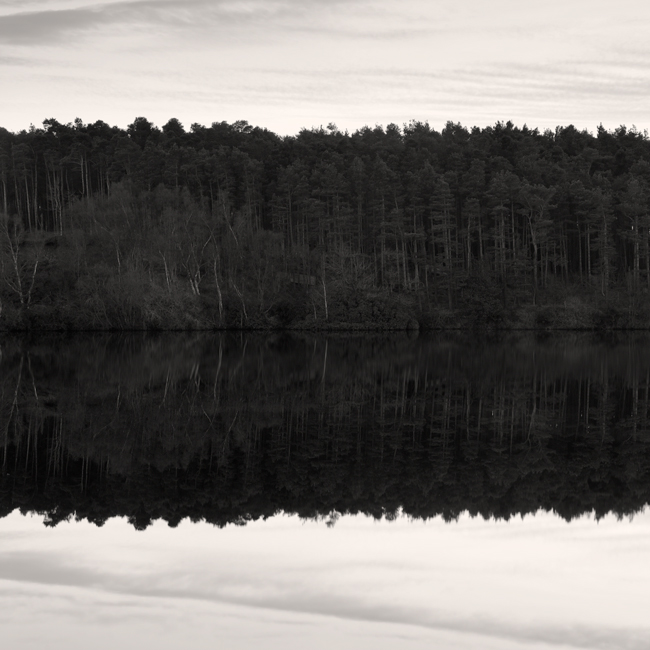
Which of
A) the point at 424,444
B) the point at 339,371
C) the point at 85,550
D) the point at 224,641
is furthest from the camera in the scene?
the point at 339,371

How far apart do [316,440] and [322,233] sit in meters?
76.2

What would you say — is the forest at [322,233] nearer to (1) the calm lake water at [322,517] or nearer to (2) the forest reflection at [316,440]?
(2) the forest reflection at [316,440]

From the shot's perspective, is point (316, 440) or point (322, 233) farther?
point (322, 233)

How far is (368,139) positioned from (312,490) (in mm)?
121058

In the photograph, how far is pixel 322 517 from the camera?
13.0m

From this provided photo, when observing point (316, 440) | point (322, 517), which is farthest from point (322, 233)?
point (322, 517)

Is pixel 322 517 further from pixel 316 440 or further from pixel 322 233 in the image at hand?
pixel 322 233

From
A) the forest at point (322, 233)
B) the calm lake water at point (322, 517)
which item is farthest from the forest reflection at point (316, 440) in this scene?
the forest at point (322, 233)

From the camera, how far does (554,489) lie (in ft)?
48.3

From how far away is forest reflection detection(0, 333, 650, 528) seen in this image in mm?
13805

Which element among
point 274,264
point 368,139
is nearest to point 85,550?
point 274,264

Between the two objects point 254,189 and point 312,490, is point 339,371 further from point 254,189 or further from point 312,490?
point 254,189

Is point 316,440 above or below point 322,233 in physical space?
below

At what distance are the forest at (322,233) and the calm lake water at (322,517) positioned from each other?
4416 centimetres
